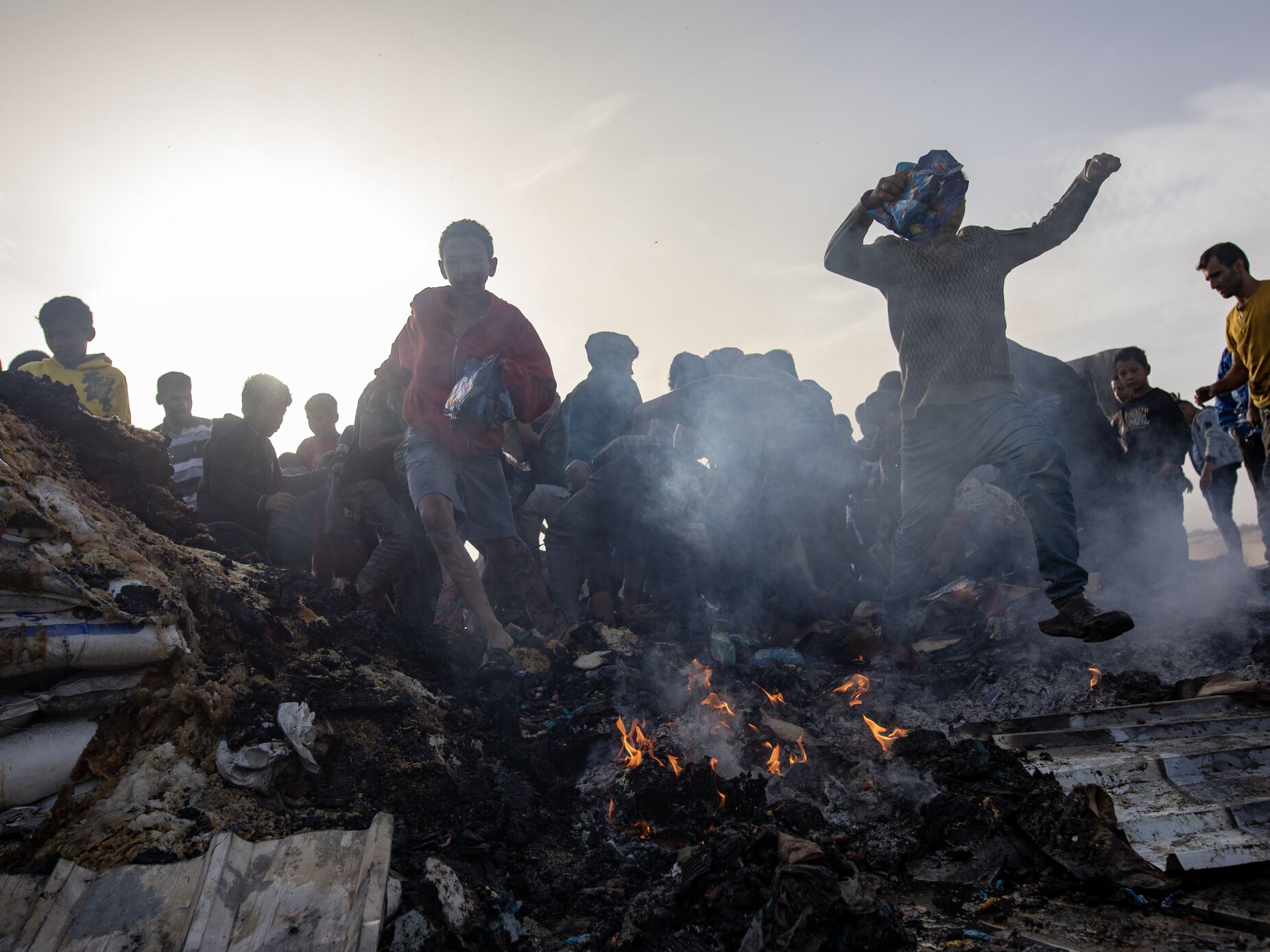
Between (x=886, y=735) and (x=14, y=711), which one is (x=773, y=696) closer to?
(x=886, y=735)

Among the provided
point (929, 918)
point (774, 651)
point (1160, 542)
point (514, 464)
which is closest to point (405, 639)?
point (514, 464)

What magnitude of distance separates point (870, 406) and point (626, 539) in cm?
492

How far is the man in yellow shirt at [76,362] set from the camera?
19.3 feet

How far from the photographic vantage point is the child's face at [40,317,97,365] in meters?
5.95

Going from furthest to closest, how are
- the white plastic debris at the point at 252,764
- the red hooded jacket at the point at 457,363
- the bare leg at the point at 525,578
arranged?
the bare leg at the point at 525,578, the red hooded jacket at the point at 457,363, the white plastic debris at the point at 252,764

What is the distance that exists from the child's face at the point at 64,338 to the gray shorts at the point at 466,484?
330 cm

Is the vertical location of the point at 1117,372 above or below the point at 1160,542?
above

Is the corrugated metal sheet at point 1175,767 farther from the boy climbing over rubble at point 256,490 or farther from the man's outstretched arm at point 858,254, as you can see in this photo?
the boy climbing over rubble at point 256,490

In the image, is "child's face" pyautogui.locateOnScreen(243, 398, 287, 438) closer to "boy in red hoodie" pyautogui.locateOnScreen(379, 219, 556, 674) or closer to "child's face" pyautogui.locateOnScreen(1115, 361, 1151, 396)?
"boy in red hoodie" pyautogui.locateOnScreen(379, 219, 556, 674)

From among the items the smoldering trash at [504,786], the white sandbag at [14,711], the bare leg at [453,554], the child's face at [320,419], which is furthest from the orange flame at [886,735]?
the child's face at [320,419]

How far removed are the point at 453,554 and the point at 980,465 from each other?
338 centimetres

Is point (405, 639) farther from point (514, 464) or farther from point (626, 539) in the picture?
point (626, 539)

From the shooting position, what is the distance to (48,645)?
2588 millimetres

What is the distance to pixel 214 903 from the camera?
228cm
